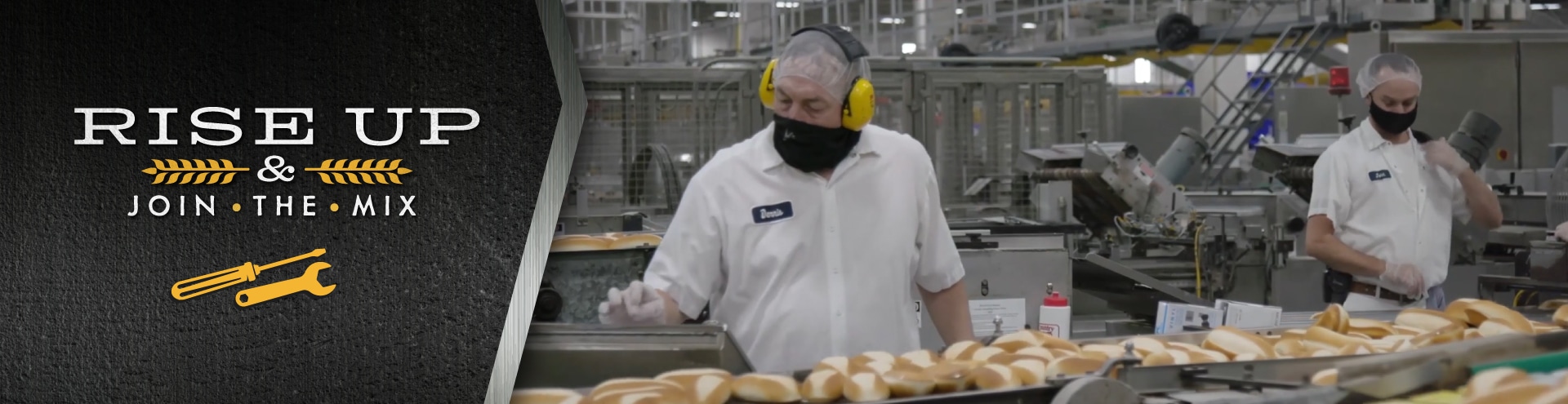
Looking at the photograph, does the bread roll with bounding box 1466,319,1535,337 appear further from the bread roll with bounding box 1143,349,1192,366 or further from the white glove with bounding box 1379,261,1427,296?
the white glove with bounding box 1379,261,1427,296

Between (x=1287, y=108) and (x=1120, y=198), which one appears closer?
(x=1120, y=198)

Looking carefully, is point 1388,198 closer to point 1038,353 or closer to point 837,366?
point 1038,353

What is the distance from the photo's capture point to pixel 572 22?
7.73 feet

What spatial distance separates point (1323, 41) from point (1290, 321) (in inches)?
213

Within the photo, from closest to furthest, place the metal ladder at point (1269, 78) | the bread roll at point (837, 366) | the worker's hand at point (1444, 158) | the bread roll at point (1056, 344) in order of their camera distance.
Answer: the bread roll at point (837, 366)
the bread roll at point (1056, 344)
the worker's hand at point (1444, 158)
the metal ladder at point (1269, 78)

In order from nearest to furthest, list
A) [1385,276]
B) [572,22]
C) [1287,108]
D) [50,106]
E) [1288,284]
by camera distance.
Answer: [50,106] < [572,22] < [1385,276] < [1288,284] < [1287,108]

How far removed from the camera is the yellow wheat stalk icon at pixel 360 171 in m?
2.11

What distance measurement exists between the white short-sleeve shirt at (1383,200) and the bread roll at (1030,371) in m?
1.70

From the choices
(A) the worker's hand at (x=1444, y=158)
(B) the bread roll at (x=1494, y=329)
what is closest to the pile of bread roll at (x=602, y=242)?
(B) the bread roll at (x=1494, y=329)

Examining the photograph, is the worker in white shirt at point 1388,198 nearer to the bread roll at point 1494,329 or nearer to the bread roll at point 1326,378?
the bread roll at point 1494,329

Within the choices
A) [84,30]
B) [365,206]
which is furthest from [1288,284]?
[84,30]

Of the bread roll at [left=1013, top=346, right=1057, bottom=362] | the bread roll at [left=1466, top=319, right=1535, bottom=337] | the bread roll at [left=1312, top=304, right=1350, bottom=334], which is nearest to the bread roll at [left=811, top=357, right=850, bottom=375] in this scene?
the bread roll at [left=1013, top=346, right=1057, bottom=362]

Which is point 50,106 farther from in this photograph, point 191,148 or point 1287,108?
point 1287,108

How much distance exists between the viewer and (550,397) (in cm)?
179
